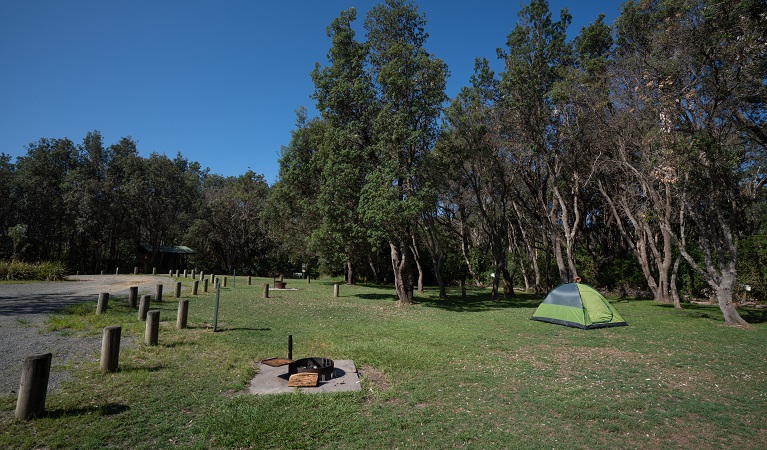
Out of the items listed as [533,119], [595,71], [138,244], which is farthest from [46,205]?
[595,71]

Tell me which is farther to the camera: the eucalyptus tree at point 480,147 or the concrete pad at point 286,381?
the eucalyptus tree at point 480,147

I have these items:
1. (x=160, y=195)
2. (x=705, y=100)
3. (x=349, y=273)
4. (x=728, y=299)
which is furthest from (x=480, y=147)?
(x=160, y=195)

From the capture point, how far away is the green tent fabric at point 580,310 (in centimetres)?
1309

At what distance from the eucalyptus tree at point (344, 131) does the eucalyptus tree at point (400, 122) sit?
0.69 metres

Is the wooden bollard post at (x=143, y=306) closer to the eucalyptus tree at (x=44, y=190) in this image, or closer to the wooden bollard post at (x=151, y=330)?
the wooden bollard post at (x=151, y=330)

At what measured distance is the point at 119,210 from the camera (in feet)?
139

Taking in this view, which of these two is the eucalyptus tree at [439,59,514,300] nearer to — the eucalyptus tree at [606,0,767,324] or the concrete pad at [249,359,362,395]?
the eucalyptus tree at [606,0,767,324]

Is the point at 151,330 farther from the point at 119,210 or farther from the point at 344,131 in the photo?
the point at 119,210

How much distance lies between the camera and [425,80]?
18.6 m

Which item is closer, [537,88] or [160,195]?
[537,88]

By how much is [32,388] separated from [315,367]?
3.88m

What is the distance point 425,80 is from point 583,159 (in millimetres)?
10596

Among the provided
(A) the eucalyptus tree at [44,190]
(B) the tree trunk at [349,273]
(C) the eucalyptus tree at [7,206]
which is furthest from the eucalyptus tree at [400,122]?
(C) the eucalyptus tree at [7,206]

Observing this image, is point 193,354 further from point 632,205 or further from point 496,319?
point 632,205
